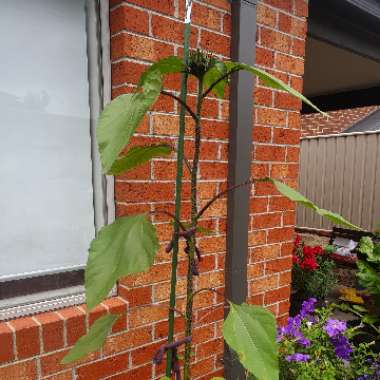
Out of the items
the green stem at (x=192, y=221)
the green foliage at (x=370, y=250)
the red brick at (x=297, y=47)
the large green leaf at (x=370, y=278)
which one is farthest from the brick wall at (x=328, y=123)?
the green stem at (x=192, y=221)

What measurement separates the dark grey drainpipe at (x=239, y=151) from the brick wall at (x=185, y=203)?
5cm

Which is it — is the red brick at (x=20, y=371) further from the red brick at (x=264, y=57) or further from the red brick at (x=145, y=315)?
the red brick at (x=264, y=57)

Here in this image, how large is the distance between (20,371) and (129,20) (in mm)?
1409

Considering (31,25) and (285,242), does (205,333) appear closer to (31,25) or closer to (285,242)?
(285,242)

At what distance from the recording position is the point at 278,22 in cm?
173

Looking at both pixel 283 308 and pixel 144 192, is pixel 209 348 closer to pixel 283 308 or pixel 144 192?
pixel 283 308

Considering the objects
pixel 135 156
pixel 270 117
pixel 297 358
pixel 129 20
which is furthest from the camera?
pixel 270 117

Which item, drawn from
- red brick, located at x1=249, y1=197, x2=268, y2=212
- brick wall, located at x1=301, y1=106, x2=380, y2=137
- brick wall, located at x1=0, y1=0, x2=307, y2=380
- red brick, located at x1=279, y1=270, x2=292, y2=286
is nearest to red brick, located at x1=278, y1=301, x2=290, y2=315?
brick wall, located at x1=0, y1=0, x2=307, y2=380

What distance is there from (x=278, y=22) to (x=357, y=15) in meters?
0.97

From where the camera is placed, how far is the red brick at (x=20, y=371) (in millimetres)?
1207

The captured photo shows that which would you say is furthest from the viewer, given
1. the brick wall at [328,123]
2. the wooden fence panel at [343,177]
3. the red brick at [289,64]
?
the brick wall at [328,123]

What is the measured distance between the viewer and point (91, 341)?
82 centimetres

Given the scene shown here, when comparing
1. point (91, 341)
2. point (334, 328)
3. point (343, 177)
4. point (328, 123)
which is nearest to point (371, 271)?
point (334, 328)

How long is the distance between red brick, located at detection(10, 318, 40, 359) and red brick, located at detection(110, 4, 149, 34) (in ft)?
3.93
